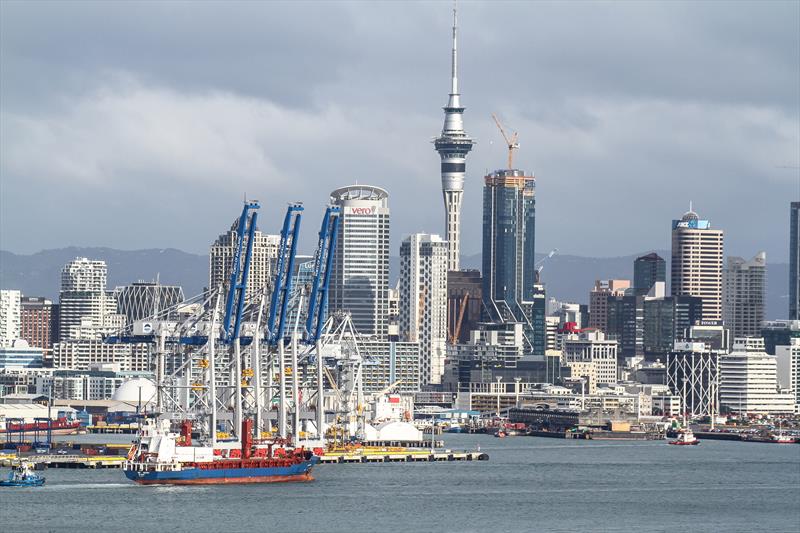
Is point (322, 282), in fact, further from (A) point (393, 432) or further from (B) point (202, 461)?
(B) point (202, 461)

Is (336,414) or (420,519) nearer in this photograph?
(420,519)

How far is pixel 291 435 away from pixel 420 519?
39137 millimetres

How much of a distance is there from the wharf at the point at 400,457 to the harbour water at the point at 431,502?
109 inches

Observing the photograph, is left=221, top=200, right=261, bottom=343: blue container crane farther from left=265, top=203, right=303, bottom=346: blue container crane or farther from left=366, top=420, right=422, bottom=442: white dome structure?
left=366, top=420, right=422, bottom=442: white dome structure

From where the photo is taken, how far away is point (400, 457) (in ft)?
495

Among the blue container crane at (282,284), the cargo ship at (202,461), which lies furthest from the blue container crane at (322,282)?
the cargo ship at (202,461)

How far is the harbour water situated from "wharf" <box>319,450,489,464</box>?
2.78 metres

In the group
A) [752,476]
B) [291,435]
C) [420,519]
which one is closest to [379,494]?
[420,519]

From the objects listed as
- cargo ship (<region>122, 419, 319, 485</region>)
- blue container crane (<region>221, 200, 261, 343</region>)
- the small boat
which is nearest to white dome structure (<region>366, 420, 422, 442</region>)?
blue container crane (<region>221, 200, 261, 343</region>)

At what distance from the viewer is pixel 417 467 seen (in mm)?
142750

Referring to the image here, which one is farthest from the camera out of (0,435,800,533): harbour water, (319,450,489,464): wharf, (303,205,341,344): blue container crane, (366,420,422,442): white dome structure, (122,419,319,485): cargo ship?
(366,420,422,442): white dome structure

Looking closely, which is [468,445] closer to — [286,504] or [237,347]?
[237,347]

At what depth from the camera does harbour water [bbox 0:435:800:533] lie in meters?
97.8

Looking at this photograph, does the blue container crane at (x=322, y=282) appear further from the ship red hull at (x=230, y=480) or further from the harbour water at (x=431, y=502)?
the ship red hull at (x=230, y=480)
